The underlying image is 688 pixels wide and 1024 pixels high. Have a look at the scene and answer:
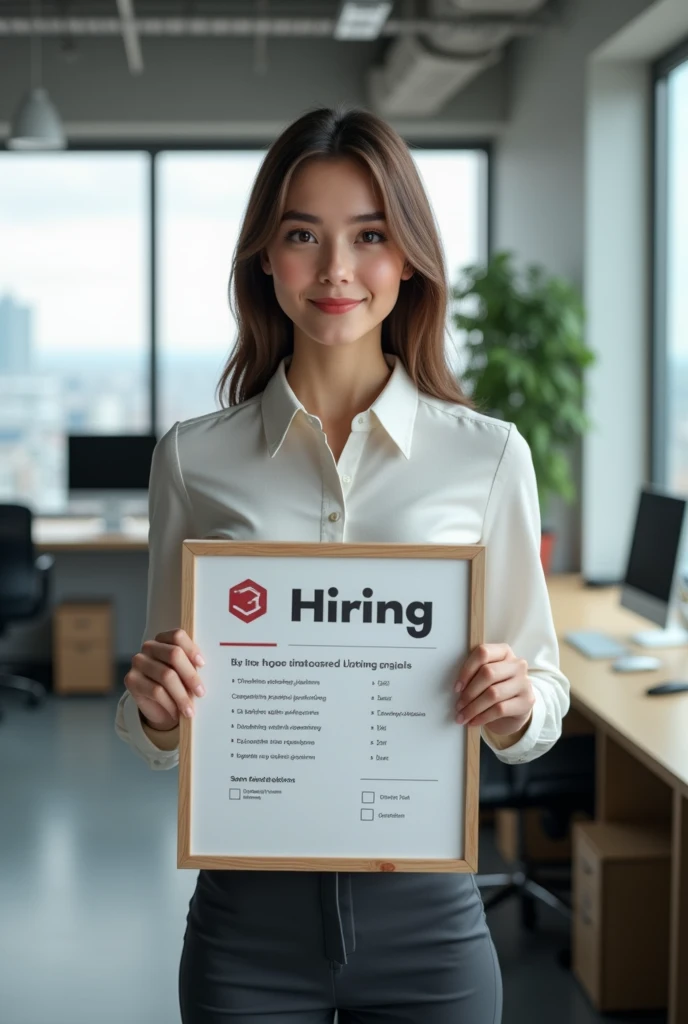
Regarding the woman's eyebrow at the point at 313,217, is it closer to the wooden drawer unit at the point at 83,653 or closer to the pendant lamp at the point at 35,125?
the pendant lamp at the point at 35,125

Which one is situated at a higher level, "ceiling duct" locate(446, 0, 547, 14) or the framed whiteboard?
"ceiling duct" locate(446, 0, 547, 14)

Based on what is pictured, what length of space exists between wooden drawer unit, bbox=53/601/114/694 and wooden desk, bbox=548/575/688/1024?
3127mm

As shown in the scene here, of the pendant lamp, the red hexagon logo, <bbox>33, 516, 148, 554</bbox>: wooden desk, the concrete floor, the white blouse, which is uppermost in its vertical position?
the pendant lamp

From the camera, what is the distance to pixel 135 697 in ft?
4.17

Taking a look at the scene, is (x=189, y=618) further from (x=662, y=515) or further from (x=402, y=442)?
(x=662, y=515)

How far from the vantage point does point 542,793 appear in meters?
3.32

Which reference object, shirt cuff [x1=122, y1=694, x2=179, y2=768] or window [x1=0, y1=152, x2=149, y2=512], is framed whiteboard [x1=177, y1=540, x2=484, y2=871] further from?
window [x1=0, y1=152, x2=149, y2=512]

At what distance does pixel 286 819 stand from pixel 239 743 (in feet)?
0.33

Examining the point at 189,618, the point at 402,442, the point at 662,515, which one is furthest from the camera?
the point at 662,515

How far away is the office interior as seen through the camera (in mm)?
3150

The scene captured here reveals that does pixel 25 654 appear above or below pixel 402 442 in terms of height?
below

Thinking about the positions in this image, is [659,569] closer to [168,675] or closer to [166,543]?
[166,543]

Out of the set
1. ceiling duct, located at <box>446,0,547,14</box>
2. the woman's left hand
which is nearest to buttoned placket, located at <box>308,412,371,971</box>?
the woman's left hand

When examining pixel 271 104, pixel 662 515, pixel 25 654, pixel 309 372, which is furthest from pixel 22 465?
pixel 309 372
